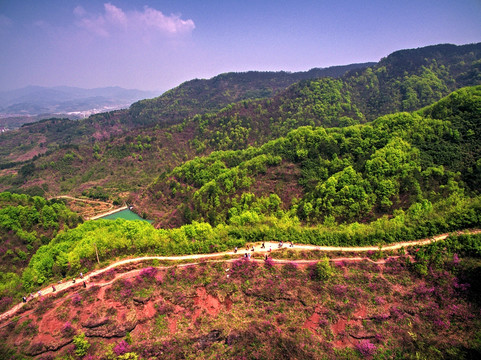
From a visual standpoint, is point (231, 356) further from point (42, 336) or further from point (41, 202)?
point (41, 202)

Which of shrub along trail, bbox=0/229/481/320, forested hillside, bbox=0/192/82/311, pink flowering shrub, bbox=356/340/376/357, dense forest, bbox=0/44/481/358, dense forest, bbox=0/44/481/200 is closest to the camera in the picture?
pink flowering shrub, bbox=356/340/376/357

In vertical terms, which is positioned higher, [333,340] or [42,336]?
[42,336]

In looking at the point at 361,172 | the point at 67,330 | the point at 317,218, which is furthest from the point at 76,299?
the point at 361,172

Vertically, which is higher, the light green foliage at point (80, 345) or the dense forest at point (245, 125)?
the dense forest at point (245, 125)

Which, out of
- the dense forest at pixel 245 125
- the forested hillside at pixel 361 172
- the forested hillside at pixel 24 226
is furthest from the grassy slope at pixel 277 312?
the dense forest at pixel 245 125

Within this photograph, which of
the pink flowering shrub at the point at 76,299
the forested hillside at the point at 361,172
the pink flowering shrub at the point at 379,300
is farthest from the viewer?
the forested hillside at the point at 361,172

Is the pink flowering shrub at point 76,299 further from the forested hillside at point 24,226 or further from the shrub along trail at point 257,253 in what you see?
the forested hillside at point 24,226

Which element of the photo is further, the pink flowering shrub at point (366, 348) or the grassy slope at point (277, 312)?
the grassy slope at point (277, 312)

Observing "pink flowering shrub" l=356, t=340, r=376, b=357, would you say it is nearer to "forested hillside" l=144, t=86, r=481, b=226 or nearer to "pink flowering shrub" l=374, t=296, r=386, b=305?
"pink flowering shrub" l=374, t=296, r=386, b=305

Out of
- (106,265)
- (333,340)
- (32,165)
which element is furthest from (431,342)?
(32,165)

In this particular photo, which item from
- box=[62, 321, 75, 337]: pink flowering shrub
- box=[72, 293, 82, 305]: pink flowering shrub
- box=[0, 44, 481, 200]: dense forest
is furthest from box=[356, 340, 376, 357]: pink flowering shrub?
box=[0, 44, 481, 200]: dense forest

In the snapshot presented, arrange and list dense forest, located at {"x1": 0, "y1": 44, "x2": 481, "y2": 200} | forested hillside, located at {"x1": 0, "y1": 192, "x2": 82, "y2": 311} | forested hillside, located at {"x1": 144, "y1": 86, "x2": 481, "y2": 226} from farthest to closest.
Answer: dense forest, located at {"x1": 0, "y1": 44, "x2": 481, "y2": 200} → forested hillside, located at {"x1": 0, "y1": 192, "x2": 82, "y2": 311} → forested hillside, located at {"x1": 144, "y1": 86, "x2": 481, "y2": 226}
